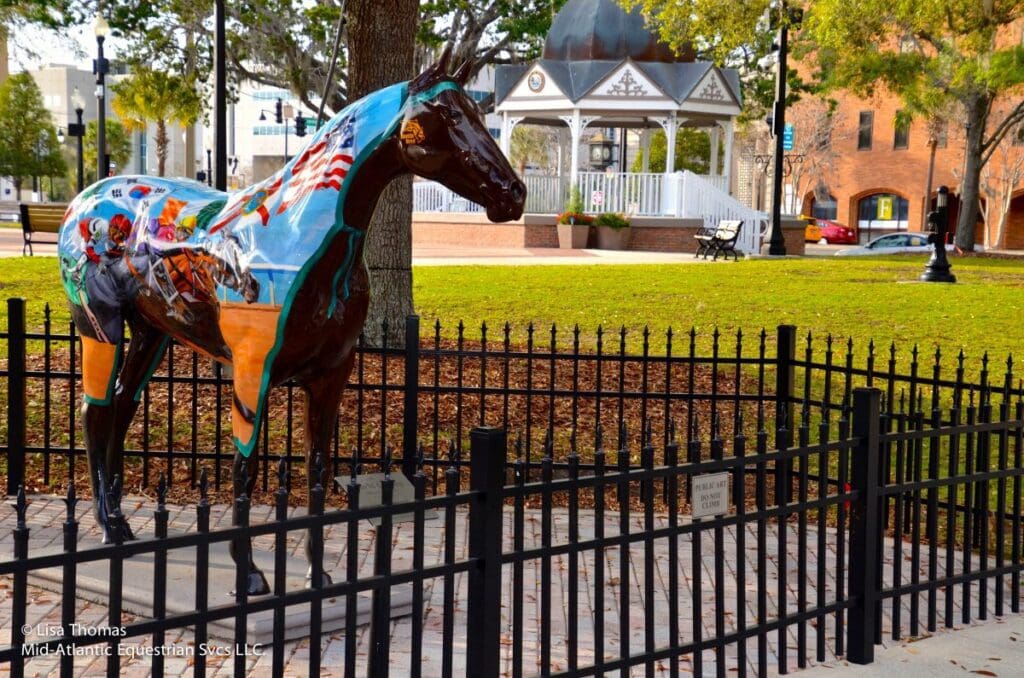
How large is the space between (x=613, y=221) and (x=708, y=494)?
26206 mm

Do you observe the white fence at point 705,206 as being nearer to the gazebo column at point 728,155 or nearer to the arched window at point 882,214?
the gazebo column at point 728,155

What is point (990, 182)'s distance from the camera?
174ft

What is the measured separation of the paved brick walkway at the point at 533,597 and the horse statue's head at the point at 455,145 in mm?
1539

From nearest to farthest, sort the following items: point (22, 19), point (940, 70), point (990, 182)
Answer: point (22, 19), point (940, 70), point (990, 182)

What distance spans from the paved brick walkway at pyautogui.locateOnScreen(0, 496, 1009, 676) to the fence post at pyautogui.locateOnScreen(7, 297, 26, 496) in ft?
1.04

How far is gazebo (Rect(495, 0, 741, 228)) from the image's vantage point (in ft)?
104

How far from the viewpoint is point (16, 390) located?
23.0 ft

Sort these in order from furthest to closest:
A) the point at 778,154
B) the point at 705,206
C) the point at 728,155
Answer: the point at 728,155 → the point at 705,206 → the point at 778,154

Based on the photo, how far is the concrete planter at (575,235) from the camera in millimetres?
30375

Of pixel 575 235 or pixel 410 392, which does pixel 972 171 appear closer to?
pixel 575 235

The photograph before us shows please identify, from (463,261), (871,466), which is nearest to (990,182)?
(463,261)

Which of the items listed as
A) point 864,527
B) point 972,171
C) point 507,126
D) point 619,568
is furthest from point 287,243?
point 972,171

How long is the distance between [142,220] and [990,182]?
53.2 m

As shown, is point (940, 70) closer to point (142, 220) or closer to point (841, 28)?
point (841, 28)
